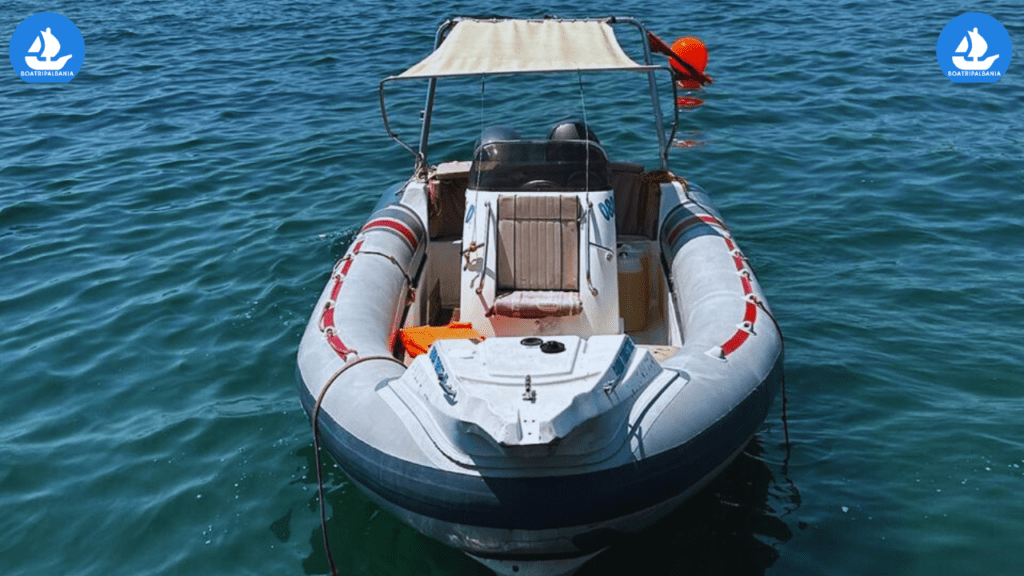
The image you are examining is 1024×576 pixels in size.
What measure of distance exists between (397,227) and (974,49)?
1068 cm

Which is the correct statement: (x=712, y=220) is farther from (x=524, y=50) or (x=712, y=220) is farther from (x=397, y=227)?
(x=397, y=227)

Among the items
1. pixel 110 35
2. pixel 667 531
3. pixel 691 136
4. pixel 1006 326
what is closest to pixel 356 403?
pixel 667 531

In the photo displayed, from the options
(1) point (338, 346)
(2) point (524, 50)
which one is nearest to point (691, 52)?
(2) point (524, 50)

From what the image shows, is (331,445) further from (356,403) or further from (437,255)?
(437,255)

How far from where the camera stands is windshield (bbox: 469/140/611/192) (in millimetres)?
7055

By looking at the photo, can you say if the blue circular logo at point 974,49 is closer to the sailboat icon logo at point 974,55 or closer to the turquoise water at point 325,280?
the sailboat icon logo at point 974,55

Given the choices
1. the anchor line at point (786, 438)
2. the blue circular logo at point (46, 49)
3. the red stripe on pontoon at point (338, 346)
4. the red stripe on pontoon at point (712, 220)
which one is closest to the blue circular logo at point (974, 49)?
the red stripe on pontoon at point (712, 220)

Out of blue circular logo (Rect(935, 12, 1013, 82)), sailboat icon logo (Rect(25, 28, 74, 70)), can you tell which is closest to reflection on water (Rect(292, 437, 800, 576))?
blue circular logo (Rect(935, 12, 1013, 82))

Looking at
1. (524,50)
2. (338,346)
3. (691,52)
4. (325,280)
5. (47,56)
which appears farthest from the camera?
(47,56)

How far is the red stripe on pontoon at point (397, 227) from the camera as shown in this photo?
7.70m

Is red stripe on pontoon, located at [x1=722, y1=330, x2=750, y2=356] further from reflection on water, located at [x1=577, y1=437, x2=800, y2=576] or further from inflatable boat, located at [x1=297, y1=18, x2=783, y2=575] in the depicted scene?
reflection on water, located at [x1=577, y1=437, x2=800, y2=576]

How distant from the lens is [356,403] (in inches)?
212

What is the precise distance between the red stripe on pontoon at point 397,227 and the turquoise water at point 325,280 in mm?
1171

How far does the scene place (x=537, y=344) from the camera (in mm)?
5133
